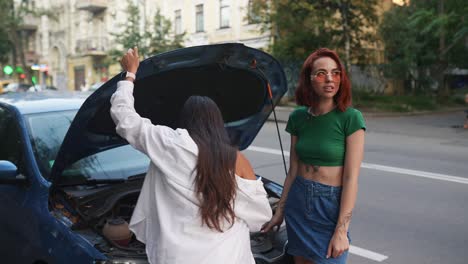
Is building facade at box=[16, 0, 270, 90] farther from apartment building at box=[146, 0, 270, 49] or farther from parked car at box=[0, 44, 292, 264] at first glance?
parked car at box=[0, 44, 292, 264]

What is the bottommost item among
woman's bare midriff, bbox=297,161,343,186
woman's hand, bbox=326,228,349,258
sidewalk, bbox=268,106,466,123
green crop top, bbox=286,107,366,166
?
sidewalk, bbox=268,106,466,123

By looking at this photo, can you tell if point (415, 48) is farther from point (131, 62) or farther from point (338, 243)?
point (131, 62)

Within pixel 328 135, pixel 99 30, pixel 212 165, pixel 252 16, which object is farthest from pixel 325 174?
pixel 99 30

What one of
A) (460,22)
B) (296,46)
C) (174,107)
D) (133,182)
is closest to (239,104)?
(174,107)

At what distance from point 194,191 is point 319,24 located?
1994cm

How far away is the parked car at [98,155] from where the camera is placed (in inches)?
107

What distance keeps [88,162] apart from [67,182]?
0.93ft

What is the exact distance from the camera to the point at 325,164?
2523 millimetres

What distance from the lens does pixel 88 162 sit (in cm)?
357

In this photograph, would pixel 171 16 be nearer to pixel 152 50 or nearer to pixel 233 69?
pixel 152 50

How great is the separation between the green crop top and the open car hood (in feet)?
2.28

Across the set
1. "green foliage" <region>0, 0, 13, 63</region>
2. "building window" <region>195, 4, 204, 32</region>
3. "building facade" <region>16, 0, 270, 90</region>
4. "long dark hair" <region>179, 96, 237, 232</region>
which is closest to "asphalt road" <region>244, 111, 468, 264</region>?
"long dark hair" <region>179, 96, 237, 232</region>

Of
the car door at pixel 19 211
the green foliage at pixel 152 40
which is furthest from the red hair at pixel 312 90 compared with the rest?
the green foliage at pixel 152 40

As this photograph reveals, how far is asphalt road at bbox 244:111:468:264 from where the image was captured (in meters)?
4.88
